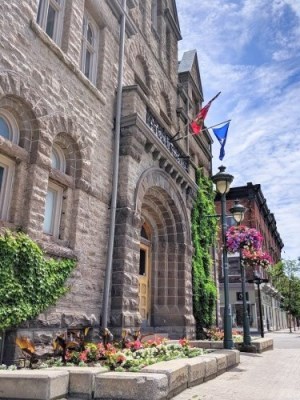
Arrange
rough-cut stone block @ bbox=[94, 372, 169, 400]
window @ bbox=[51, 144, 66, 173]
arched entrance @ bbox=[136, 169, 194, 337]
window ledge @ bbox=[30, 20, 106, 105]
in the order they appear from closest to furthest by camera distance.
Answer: rough-cut stone block @ bbox=[94, 372, 169, 400], window ledge @ bbox=[30, 20, 106, 105], window @ bbox=[51, 144, 66, 173], arched entrance @ bbox=[136, 169, 194, 337]

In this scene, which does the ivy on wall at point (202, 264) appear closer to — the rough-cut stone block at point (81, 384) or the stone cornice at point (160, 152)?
the stone cornice at point (160, 152)

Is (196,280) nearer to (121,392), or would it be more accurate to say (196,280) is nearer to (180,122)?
(180,122)

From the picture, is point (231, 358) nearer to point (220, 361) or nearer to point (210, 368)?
point (220, 361)

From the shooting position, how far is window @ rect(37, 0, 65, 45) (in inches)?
360

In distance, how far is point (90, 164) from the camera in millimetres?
9570

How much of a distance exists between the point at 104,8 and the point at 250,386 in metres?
10.3

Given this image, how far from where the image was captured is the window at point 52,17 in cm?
915

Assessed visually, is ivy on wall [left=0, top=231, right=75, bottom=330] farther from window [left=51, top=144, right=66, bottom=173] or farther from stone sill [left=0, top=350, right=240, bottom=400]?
window [left=51, top=144, right=66, bottom=173]

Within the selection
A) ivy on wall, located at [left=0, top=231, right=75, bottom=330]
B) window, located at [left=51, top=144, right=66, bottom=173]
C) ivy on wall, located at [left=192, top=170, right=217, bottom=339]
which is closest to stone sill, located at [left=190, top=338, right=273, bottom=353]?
ivy on wall, located at [left=192, top=170, right=217, bottom=339]

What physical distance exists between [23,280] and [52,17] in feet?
21.2

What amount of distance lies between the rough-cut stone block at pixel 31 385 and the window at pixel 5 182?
11.0ft

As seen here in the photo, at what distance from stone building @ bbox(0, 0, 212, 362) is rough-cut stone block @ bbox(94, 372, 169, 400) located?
2.69 metres

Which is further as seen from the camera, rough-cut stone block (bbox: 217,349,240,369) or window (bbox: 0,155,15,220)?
rough-cut stone block (bbox: 217,349,240,369)

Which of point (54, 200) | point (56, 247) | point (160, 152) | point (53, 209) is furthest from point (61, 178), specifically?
point (160, 152)
